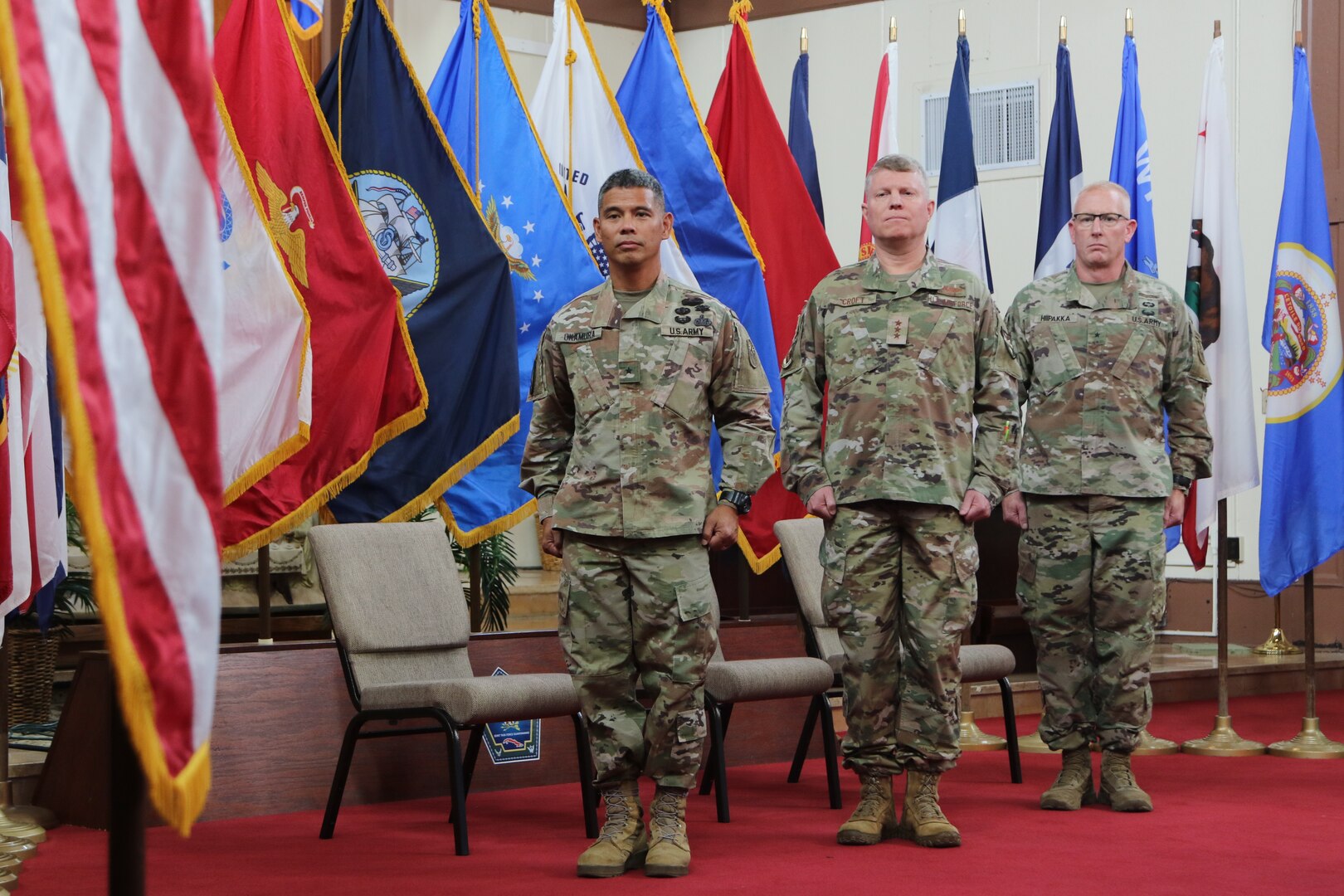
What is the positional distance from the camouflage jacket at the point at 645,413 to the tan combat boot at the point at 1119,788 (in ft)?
4.74

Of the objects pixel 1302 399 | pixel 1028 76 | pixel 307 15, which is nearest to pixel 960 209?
→ pixel 1302 399

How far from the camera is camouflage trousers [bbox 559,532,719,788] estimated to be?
341 centimetres

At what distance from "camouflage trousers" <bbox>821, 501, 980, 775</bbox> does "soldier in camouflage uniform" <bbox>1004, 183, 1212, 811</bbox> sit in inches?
27.3

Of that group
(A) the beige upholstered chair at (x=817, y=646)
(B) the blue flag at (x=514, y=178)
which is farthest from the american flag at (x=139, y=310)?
(B) the blue flag at (x=514, y=178)

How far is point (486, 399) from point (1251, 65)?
5759 mm

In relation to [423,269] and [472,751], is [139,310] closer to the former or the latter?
[472,751]

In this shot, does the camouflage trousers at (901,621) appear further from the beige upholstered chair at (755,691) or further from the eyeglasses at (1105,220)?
the eyeglasses at (1105,220)

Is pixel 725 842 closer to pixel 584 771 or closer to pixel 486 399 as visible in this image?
pixel 584 771

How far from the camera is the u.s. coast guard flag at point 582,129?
19.2 feet

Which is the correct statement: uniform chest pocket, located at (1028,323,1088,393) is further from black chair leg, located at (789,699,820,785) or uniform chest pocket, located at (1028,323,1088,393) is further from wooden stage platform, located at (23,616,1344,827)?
wooden stage platform, located at (23,616,1344,827)

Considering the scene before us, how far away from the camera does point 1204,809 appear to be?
4270 mm

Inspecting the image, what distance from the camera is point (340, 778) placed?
387 cm

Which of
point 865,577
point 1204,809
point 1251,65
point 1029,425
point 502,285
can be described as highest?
point 1251,65

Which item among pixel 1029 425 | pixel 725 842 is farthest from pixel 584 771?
pixel 1029 425
